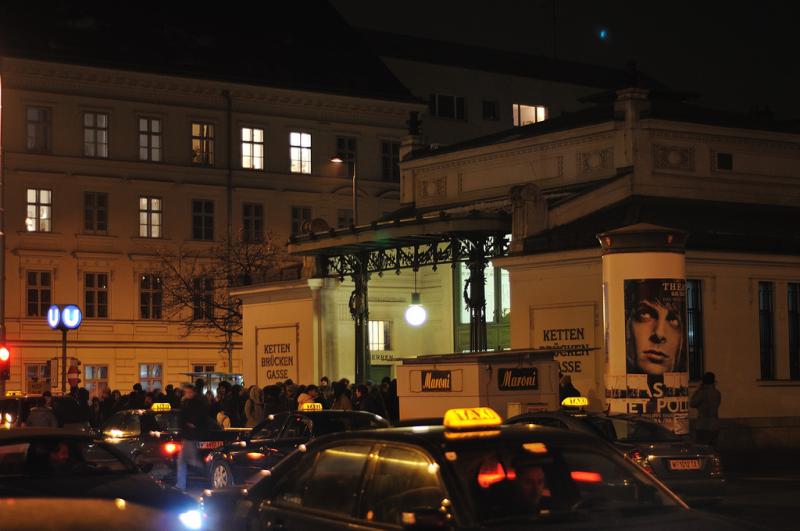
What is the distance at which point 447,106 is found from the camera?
73.4 meters

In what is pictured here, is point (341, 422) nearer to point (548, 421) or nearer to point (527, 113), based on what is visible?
point (548, 421)

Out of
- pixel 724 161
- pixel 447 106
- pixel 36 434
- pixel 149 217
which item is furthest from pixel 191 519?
pixel 447 106

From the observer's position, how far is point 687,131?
3466cm

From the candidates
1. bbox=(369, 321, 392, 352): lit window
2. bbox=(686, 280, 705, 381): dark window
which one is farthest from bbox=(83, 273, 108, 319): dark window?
bbox=(686, 280, 705, 381): dark window

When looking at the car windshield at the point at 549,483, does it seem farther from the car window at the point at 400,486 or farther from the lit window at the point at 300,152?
the lit window at the point at 300,152

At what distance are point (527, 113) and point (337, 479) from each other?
6846cm

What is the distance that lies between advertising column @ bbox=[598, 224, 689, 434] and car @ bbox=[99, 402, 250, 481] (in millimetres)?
6403

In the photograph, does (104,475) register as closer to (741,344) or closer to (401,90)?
(741,344)

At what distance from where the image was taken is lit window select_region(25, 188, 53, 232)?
59.1 metres

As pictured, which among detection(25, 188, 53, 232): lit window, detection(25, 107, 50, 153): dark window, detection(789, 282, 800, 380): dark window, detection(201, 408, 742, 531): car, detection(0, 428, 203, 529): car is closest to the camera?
detection(201, 408, 742, 531): car

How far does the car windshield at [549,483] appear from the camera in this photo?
7.83 m

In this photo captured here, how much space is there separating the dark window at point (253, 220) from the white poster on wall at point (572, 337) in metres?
35.0

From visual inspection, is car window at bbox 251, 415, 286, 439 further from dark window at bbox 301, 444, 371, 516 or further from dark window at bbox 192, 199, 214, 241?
dark window at bbox 192, 199, 214, 241

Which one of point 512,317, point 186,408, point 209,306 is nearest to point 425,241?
point 512,317
